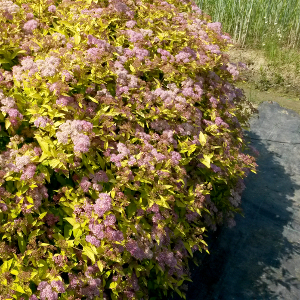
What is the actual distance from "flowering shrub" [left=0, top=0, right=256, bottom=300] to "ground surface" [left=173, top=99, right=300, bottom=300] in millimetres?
636

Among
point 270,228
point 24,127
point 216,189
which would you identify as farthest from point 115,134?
point 270,228

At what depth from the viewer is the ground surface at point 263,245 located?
3270 mm

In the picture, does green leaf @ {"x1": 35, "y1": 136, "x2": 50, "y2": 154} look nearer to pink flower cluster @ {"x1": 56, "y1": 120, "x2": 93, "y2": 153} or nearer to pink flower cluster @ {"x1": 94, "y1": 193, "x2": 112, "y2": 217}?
pink flower cluster @ {"x1": 56, "y1": 120, "x2": 93, "y2": 153}

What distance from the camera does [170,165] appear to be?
2373 mm

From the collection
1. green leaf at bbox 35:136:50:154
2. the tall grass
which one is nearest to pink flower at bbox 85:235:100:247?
green leaf at bbox 35:136:50:154

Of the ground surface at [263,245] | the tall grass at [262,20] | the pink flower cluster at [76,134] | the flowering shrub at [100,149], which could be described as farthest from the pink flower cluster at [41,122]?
the tall grass at [262,20]

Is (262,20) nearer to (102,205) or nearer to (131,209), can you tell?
(131,209)

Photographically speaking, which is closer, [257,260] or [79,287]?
[79,287]

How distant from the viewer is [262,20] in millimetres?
7883

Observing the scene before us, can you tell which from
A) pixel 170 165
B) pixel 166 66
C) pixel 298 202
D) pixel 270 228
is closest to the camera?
pixel 170 165

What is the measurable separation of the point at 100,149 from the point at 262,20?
679cm

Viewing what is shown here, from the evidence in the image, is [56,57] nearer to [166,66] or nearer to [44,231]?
[166,66]

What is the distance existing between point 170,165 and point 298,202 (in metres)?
2.44

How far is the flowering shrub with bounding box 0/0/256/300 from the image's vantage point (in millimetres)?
1982
